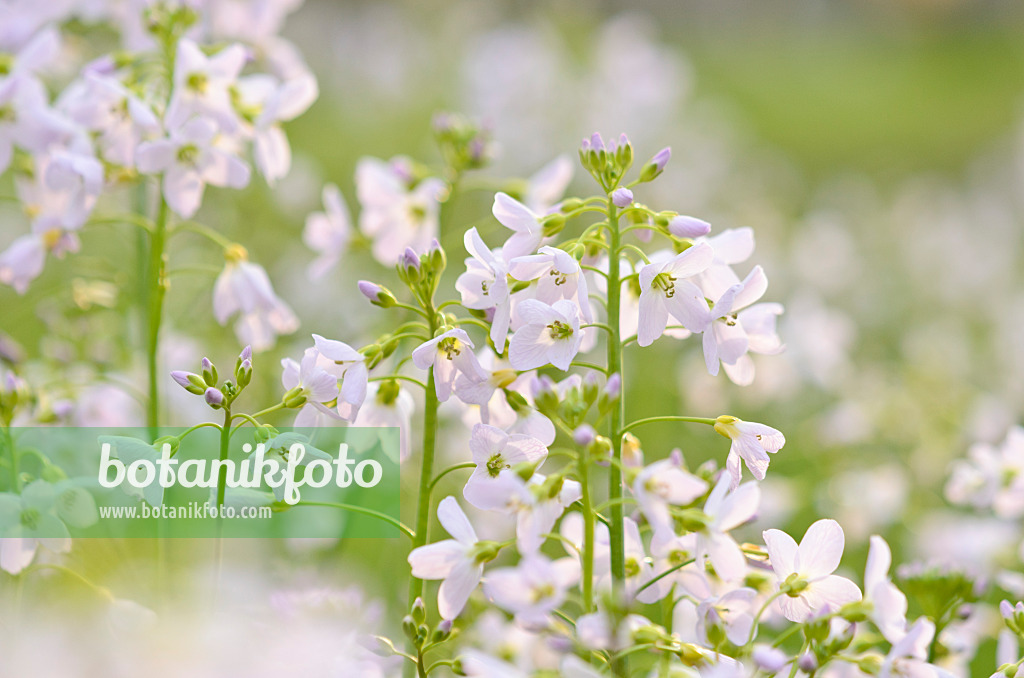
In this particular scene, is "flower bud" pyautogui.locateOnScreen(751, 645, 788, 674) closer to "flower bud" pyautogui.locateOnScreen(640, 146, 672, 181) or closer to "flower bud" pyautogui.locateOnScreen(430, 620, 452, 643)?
"flower bud" pyautogui.locateOnScreen(430, 620, 452, 643)

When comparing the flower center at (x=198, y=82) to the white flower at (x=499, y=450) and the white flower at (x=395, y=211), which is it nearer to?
the white flower at (x=395, y=211)

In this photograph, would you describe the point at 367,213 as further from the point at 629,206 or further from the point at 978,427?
the point at 978,427

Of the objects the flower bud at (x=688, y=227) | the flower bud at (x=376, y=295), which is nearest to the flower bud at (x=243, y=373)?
the flower bud at (x=376, y=295)

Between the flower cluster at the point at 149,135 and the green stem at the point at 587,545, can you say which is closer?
the green stem at the point at 587,545

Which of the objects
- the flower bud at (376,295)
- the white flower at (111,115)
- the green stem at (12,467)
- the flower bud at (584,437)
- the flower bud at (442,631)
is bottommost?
the flower bud at (442,631)

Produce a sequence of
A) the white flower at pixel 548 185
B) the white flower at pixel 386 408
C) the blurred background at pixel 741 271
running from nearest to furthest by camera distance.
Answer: the white flower at pixel 386 408 → the white flower at pixel 548 185 → the blurred background at pixel 741 271
